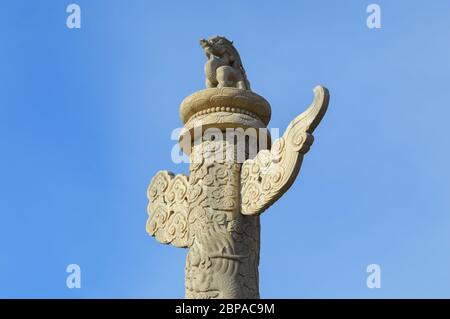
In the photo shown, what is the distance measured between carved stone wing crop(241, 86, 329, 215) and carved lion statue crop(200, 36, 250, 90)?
94cm

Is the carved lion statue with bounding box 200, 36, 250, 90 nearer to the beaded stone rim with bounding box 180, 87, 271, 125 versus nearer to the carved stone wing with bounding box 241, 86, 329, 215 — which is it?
the beaded stone rim with bounding box 180, 87, 271, 125

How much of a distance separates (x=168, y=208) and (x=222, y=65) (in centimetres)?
149

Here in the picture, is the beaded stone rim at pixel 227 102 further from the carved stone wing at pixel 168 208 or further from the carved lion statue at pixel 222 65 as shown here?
the carved stone wing at pixel 168 208

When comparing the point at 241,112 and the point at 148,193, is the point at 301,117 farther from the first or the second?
the point at 148,193

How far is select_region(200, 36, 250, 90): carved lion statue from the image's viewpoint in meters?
7.79

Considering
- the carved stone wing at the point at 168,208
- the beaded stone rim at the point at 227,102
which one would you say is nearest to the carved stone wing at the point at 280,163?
the beaded stone rim at the point at 227,102

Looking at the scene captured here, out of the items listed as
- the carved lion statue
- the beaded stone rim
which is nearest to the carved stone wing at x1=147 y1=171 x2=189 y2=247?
the beaded stone rim

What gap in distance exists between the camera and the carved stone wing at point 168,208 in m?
7.66

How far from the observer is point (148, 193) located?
8.27 metres
